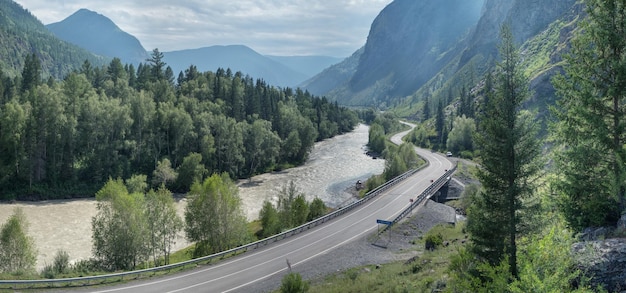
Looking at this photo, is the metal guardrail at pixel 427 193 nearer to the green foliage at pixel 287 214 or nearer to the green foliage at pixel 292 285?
the green foliage at pixel 287 214

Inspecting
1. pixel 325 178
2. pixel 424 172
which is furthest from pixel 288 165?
pixel 424 172

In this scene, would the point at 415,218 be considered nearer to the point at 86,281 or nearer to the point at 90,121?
the point at 86,281

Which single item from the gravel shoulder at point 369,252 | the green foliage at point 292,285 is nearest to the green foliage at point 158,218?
the gravel shoulder at point 369,252

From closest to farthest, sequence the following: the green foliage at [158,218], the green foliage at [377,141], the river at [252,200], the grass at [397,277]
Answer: the grass at [397,277], the green foliage at [158,218], the river at [252,200], the green foliage at [377,141]

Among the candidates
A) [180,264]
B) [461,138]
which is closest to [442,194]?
[461,138]

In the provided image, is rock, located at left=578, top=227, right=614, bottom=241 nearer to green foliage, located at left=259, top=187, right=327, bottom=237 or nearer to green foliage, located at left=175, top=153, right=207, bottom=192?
green foliage, located at left=259, top=187, right=327, bottom=237

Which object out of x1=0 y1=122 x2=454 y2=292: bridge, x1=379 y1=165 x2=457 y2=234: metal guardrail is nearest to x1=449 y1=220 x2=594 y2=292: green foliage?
x1=0 y1=122 x2=454 y2=292: bridge

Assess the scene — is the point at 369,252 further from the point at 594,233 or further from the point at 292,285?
the point at 594,233
